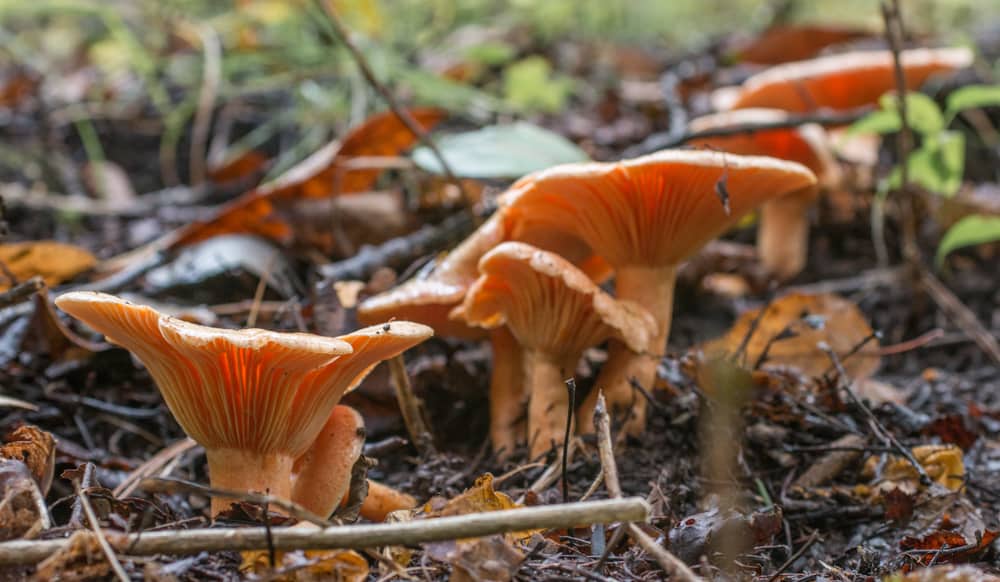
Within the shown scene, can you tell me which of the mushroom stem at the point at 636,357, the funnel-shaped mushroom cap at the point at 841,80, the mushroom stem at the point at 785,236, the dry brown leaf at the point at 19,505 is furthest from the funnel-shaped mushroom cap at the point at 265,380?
the funnel-shaped mushroom cap at the point at 841,80

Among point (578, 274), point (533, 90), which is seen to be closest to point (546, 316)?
point (578, 274)

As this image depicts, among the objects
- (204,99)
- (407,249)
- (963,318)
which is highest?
(204,99)

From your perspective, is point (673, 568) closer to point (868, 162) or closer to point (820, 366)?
point (820, 366)

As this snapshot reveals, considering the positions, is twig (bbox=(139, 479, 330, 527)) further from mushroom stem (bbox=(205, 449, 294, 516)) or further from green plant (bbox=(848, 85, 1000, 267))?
green plant (bbox=(848, 85, 1000, 267))

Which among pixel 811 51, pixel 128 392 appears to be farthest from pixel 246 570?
pixel 811 51

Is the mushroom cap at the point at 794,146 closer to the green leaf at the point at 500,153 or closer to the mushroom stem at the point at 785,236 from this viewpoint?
the mushroom stem at the point at 785,236

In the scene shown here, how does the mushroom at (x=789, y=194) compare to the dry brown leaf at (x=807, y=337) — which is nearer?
the dry brown leaf at (x=807, y=337)

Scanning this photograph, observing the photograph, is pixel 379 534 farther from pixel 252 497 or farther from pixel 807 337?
pixel 807 337
